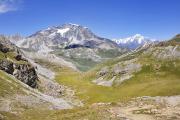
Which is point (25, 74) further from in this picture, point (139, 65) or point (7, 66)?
point (139, 65)

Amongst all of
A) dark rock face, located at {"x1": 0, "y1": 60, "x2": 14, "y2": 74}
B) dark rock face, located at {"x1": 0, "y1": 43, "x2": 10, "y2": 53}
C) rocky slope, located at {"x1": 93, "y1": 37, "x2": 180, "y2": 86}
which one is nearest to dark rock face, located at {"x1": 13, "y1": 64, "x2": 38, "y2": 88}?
dark rock face, located at {"x1": 0, "y1": 60, "x2": 14, "y2": 74}

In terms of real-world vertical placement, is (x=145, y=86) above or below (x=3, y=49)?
below

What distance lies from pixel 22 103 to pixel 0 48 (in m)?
82.5

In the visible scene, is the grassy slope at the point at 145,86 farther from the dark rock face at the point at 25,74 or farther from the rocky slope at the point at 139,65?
the dark rock face at the point at 25,74

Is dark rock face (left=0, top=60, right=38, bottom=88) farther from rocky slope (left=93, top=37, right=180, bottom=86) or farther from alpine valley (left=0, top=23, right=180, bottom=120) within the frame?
rocky slope (left=93, top=37, right=180, bottom=86)

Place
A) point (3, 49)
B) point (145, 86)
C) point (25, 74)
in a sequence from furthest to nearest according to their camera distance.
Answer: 1. point (3, 49)
2. point (145, 86)
3. point (25, 74)

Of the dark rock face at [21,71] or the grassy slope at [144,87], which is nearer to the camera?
the grassy slope at [144,87]

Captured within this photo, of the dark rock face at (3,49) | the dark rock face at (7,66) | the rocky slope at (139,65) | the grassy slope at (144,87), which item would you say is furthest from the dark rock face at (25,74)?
the rocky slope at (139,65)

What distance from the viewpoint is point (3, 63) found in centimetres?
12512

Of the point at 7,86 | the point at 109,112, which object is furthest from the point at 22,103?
the point at 109,112

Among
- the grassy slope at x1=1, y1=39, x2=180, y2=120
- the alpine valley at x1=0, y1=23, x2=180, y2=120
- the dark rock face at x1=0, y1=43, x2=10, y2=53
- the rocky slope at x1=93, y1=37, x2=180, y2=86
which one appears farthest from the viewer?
the rocky slope at x1=93, y1=37, x2=180, y2=86

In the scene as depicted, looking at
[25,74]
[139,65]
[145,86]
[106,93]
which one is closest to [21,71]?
[25,74]

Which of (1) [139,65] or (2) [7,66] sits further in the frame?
(1) [139,65]

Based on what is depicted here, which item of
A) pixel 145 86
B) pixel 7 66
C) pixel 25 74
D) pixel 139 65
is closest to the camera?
pixel 7 66
